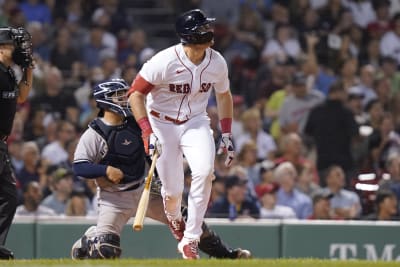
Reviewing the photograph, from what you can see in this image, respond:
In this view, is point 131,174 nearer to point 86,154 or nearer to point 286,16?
point 86,154

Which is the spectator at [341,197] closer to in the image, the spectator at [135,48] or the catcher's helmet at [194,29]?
the catcher's helmet at [194,29]

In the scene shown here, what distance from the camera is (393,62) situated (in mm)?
19031

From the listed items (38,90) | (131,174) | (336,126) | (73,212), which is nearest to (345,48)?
(336,126)

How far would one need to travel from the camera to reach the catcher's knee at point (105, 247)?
437 inches

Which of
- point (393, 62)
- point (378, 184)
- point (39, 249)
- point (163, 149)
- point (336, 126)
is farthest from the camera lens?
point (393, 62)

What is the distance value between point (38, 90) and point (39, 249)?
4.63m

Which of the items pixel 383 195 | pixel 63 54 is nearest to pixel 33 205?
pixel 383 195

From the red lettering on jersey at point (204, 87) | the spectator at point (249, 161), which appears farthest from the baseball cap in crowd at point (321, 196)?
the red lettering on jersey at point (204, 87)

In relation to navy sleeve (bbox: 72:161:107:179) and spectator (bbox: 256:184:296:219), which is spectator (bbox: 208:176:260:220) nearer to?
spectator (bbox: 256:184:296:219)

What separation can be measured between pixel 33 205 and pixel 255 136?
345cm

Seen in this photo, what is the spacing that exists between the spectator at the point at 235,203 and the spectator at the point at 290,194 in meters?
0.54

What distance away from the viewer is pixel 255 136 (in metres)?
17.0

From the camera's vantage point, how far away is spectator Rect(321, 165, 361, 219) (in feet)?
48.4

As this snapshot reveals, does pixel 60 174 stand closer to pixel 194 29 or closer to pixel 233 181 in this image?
pixel 233 181
